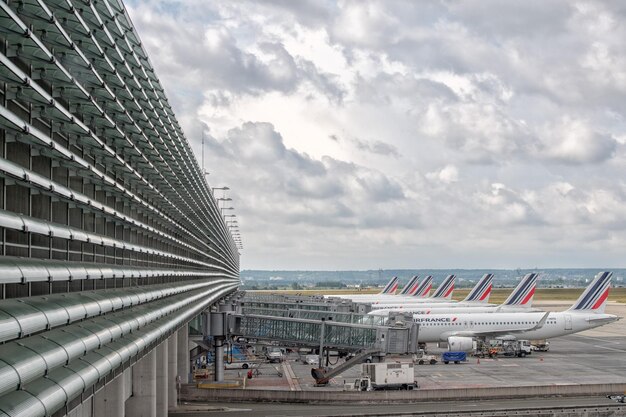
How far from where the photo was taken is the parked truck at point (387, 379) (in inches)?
2616

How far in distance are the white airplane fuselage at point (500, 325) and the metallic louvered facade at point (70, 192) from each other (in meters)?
62.2

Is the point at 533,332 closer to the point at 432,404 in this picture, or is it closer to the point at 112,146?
the point at 432,404

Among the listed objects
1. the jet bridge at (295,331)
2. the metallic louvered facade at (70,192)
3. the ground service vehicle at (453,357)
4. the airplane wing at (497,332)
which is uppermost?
the metallic louvered facade at (70,192)

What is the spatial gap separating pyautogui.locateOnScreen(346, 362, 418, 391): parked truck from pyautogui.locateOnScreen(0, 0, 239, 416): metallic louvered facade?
31.5 meters

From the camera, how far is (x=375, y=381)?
66.5m

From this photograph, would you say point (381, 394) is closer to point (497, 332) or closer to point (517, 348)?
point (517, 348)

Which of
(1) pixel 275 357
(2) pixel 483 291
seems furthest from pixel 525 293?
(1) pixel 275 357

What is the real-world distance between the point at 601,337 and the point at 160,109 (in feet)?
323

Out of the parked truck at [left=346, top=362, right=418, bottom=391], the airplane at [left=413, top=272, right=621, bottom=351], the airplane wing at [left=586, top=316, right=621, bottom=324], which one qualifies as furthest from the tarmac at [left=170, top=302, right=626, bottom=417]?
the airplane wing at [left=586, top=316, right=621, bottom=324]

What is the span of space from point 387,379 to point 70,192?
49.3m

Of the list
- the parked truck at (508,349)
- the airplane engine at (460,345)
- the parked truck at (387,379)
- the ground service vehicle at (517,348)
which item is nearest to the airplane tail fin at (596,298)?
the parked truck at (508,349)

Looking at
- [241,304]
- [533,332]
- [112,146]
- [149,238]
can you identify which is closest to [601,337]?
[533,332]

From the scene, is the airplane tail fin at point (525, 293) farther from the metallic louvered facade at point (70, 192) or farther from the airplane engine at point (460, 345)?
the metallic louvered facade at point (70, 192)

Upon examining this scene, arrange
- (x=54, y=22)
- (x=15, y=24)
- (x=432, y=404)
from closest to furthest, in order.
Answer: (x=15, y=24) < (x=54, y=22) < (x=432, y=404)
